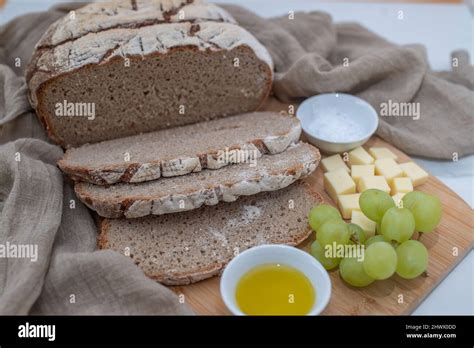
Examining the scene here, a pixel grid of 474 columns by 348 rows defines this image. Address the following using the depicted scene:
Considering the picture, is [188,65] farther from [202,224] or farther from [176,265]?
[176,265]

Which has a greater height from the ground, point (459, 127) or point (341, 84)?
point (341, 84)
